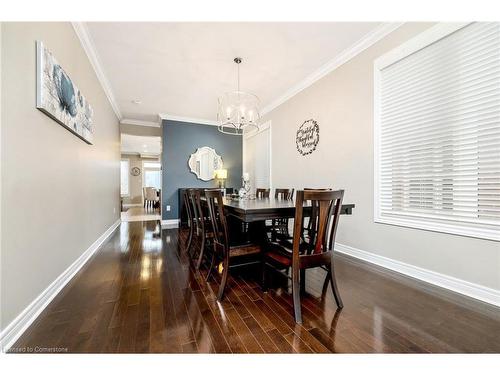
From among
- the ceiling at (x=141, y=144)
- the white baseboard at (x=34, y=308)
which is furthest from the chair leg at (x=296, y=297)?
the ceiling at (x=141, y=144)

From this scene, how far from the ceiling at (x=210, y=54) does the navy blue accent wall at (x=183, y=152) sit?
1.20 meters

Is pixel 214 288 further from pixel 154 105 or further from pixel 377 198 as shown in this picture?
pixel 154 105

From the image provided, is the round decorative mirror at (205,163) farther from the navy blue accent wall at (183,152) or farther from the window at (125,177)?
the window at (125,177)

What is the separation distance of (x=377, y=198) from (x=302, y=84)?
222cm

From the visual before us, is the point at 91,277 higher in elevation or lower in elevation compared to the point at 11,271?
lower

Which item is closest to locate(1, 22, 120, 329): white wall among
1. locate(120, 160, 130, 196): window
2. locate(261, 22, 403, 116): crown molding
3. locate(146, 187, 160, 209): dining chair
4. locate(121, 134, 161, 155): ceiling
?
locate(261, 22, 403, 116): crown molding

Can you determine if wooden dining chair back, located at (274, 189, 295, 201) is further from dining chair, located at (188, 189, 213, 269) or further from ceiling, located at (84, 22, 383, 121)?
ceiling, located at (84, 22, 383, 121)

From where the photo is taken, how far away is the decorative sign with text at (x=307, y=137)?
3362mm

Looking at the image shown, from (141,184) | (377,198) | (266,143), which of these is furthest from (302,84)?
(141,184)

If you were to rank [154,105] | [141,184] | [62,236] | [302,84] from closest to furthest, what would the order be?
[62,236] → [302,84] → [154,105] → [141,184]

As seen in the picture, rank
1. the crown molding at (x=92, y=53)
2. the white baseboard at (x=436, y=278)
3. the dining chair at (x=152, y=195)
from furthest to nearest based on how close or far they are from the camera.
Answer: the dining chair at (x=152, y=195) < the crown molding at (x=92, y=53) < the white baseboard at (x=436, y=278)

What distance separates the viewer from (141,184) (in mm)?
10523

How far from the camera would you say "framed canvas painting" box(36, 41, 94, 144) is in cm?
151

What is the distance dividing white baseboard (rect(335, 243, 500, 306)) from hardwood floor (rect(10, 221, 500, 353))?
86 millimetres
